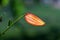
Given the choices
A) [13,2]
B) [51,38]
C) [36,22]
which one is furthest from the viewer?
[51,38]

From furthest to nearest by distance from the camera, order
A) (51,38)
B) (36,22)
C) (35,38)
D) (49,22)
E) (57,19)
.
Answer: (57,19) → (49,22) → (35,38) → (51,38) → (36,22)

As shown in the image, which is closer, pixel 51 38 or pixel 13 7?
pixel 13 7

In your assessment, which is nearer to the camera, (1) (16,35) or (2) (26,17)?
(2) (26,17)

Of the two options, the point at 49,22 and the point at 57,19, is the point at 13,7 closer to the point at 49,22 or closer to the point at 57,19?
the point at 49,22

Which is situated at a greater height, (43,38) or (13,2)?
(13,2)

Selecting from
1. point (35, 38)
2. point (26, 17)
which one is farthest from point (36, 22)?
point (35, 38)

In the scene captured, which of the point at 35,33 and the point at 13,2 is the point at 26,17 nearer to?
the point at 13,2

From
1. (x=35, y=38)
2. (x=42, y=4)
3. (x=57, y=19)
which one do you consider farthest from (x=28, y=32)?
(x=42, y=4)

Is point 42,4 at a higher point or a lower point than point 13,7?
lower

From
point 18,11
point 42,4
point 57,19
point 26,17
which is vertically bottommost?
point 42,4
